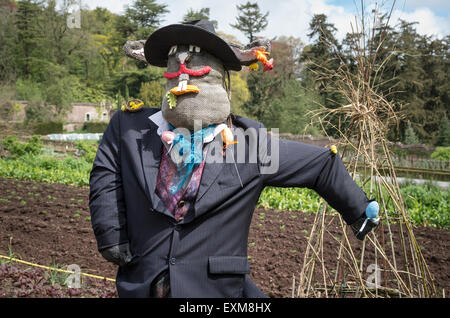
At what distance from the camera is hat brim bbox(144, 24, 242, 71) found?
1707 millimetres

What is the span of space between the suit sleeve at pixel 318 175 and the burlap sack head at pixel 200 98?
255mm

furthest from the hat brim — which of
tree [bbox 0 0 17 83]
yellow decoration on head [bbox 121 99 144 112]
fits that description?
tree [bbox 0 0 17 83]

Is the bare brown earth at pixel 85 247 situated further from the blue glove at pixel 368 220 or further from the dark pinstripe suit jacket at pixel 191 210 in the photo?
the dark pinstripe suit jacket at pixel 191 210

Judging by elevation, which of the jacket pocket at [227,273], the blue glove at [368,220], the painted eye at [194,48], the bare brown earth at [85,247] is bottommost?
the bare brown earth at [85,247]

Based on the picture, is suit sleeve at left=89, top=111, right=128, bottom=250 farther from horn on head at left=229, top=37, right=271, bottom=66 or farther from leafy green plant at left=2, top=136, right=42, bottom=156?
leafy green plant at left=2, top=136, right=42, bottom=156

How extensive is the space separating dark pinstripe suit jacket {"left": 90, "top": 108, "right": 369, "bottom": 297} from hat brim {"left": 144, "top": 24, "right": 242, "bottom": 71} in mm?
307

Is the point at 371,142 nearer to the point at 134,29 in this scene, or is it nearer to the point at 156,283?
the point at 156,283

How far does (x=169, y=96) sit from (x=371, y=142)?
100 cm

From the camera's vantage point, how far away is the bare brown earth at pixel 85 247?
308 centimetres

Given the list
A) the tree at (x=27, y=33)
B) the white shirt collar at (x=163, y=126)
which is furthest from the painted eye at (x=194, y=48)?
the tree at (x=27, y=33)

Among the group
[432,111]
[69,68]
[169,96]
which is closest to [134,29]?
[69,68]

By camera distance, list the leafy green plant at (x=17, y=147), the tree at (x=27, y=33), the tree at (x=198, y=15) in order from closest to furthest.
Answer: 1. the leafy green plant at (x=17, y=147)
2. the tree at (x=198, y=15)
3. the tree at (x=27, y=33)
